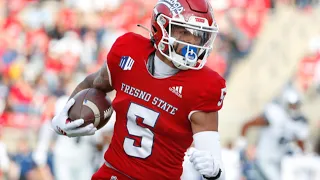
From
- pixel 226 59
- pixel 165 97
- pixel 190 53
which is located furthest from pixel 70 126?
pixel 226 59

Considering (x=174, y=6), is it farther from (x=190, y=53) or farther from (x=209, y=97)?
(x=209, y=97)

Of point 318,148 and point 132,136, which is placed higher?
point 132,136

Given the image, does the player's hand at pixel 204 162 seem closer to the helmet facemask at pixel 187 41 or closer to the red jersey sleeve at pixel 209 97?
the red jersey sleeve at pixel 209 97

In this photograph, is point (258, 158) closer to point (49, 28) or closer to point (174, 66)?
point (49, 28)

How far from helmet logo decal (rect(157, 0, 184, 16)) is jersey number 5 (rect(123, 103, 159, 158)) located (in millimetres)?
446

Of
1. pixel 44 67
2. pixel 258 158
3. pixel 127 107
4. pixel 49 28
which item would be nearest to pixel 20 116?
pixel 44 67

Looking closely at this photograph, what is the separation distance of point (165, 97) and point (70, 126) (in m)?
0.48

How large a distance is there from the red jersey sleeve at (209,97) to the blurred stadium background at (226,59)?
6299 millimetres

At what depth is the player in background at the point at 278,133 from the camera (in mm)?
8375

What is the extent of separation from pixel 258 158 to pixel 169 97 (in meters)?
5.61

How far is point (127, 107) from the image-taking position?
11.2 ft

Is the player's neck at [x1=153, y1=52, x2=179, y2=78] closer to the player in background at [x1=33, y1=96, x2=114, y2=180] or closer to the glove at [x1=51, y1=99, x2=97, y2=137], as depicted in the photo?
the glove at [x1=51, y1=99, x2=97, y2=137]

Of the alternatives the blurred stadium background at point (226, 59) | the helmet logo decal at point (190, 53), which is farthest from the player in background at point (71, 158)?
the helmet logo decal at point (190, 53)

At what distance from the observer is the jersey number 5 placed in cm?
334
